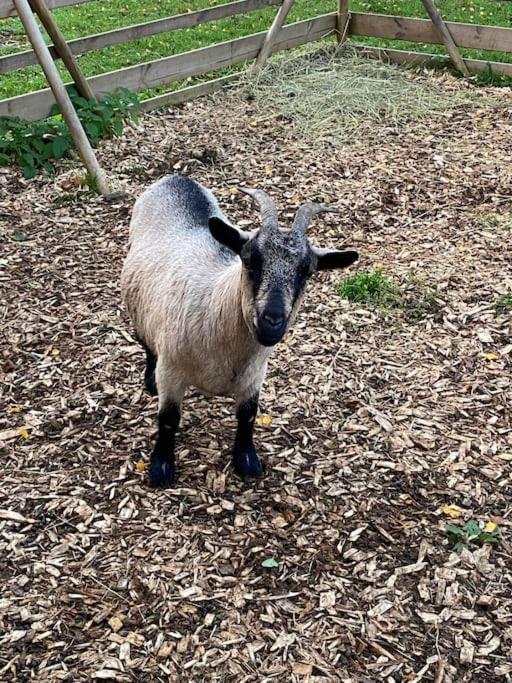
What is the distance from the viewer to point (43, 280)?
5.80 meters

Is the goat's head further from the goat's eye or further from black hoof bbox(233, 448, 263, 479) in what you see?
black hoof bbox(233, 448, 263, 479)

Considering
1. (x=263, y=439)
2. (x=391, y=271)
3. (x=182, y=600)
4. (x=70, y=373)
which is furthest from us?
(x=391, y=271)

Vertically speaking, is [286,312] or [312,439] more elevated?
[286,312]

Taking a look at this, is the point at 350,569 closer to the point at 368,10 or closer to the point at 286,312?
the point at 286,312

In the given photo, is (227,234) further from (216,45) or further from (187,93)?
(216,45)

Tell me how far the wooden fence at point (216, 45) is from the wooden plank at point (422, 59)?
13 millimetres

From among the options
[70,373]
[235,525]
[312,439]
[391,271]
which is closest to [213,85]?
[391,271]

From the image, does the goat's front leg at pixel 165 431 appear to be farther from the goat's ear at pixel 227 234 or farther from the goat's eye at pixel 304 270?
the goat's eye at pixel 304 270

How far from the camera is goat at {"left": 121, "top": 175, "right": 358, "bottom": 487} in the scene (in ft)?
10.5

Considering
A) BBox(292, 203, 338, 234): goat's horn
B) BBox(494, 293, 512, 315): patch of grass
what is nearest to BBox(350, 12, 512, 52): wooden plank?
BBox(494, 293, 512, 315): patch of grass

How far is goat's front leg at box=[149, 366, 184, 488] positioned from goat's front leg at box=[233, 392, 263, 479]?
33cm

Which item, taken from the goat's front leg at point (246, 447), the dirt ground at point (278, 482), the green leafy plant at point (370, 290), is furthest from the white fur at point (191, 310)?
the green leafy plant at point (370, 290)

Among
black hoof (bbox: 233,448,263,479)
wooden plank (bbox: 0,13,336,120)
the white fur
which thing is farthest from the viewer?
wooden plank (bbox: 0,13,336,120)

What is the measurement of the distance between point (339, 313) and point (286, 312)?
2428 mm
